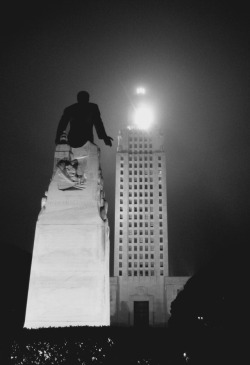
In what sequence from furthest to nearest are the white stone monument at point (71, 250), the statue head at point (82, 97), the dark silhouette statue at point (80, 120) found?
the statue head at point (82, 97), the dark silhouette statue at point (80, 120), the white stone monument at point (71, 250)

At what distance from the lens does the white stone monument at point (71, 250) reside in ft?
40.1

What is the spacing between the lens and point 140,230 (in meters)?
100

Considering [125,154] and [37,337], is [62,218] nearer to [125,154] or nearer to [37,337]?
[37,337]

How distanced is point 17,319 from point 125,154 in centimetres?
6912

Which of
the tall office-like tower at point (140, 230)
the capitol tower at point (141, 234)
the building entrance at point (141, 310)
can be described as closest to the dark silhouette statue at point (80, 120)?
the capitol tower at point (141, 234)

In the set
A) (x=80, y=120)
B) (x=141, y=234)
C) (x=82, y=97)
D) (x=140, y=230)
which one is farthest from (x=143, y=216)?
(x=82, y=97)

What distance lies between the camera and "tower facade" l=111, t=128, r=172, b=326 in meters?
94.6

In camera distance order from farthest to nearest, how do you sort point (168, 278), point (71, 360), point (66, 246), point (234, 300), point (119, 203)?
1. point (119, 203)
2. point (168, 278)
3. point (234, 300)
4. point (66, 246)
5. point (71, 360)

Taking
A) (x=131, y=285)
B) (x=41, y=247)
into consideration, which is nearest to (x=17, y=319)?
(x=41, y=247)

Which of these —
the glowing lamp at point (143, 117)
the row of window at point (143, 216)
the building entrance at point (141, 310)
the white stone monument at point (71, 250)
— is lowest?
the building entrance at point (141, 310)

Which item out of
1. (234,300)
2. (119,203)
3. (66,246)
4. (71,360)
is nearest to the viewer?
(71,360)

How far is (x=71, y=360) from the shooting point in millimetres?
9586

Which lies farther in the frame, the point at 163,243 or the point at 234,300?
the point at 163,243

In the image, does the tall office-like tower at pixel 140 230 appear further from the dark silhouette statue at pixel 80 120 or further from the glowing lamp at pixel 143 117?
the dark silhouette statue at pixel 80 120
